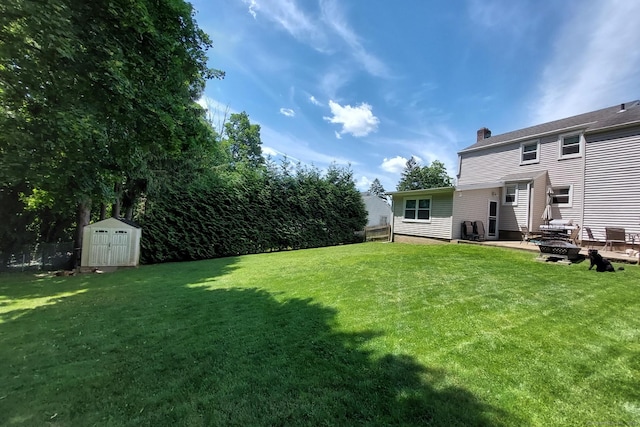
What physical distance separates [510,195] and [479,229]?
263 centimetres

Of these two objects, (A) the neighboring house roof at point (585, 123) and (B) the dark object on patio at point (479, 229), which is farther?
(B) the dark object on patio at point (479, 229)

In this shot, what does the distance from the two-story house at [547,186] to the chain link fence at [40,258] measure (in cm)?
1483

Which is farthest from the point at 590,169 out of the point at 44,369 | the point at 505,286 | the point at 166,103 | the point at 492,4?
the point at 44,369

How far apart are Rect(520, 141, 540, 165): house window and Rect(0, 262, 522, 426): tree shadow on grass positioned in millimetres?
14856

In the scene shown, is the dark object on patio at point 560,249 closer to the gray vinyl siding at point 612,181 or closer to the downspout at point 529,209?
the gray vinyl siding at point 612,181

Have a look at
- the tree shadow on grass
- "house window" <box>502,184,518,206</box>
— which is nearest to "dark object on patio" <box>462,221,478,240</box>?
"house window" <box>502,184,518,206</box>

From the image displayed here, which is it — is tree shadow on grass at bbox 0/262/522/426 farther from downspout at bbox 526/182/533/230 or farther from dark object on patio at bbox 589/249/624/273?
downspout at bbox 526/182/533/230

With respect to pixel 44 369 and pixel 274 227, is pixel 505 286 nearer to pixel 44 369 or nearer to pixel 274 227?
pixel 44 369

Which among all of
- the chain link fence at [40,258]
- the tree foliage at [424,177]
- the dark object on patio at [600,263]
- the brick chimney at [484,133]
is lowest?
the chain link fence at [40,258]

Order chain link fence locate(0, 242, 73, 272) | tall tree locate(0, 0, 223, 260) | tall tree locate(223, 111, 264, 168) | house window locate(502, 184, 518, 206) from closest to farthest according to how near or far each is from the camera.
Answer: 1. tall tree locate(0, 0, 223, 260)
2. chain link fence locate(0, 242, 73, 272)
3. house window locate(502, 184, 518, 206)
4. tall tree locate(223, 111, 264, 168)

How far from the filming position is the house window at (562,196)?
39.4 feet

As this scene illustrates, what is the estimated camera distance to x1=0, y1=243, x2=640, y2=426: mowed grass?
6.86 feet

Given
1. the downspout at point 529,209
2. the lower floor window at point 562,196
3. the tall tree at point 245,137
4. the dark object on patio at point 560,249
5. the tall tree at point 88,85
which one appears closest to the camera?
the tall tree at point 88,85

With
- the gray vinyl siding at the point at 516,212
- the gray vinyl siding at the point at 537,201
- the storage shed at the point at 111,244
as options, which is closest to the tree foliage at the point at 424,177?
the gray vinyl siding at the point at 516,212
